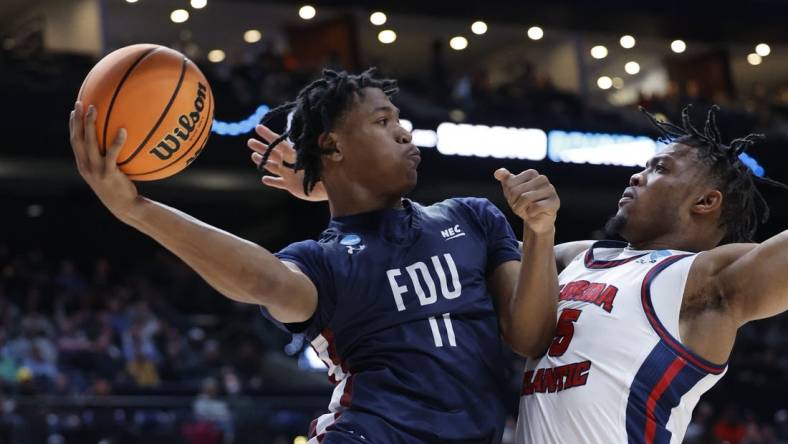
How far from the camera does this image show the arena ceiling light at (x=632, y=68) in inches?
1082

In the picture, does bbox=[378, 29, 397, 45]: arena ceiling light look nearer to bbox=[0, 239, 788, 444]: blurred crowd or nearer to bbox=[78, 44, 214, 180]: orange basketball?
bbox=[0, 239, 788, 444]: blurred crowd

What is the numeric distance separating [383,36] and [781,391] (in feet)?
37.1

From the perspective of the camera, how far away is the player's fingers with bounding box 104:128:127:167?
3.26 m

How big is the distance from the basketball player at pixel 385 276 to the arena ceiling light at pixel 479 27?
20699 mm

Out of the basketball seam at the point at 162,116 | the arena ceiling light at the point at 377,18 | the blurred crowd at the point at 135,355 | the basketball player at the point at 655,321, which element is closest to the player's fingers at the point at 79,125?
the basketball seam at the point at 162,116

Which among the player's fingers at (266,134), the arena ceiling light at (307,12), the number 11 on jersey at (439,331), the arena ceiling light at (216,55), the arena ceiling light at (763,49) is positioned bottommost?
the arena ceiling light at (763,49)

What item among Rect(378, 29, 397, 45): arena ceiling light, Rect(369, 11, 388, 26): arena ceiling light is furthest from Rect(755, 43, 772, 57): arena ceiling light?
Rect(369, 11, 388, 26): arena ceiling light

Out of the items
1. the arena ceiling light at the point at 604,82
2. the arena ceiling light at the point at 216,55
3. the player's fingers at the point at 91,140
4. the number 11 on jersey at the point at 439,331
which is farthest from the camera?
the arena ceiling light at the point at 604,82

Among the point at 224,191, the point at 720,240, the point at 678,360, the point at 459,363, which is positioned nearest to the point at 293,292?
the point at 459,363

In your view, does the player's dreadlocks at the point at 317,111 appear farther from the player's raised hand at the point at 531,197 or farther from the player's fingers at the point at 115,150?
the player's fingers at the point at 115,150

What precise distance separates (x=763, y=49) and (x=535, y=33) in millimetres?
5350

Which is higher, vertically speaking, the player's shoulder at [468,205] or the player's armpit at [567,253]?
the player's shoulder at [468,205]

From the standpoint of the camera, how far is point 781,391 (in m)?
17.9

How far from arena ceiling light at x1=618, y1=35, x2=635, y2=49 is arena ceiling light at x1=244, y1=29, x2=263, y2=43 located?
24.9 ft
